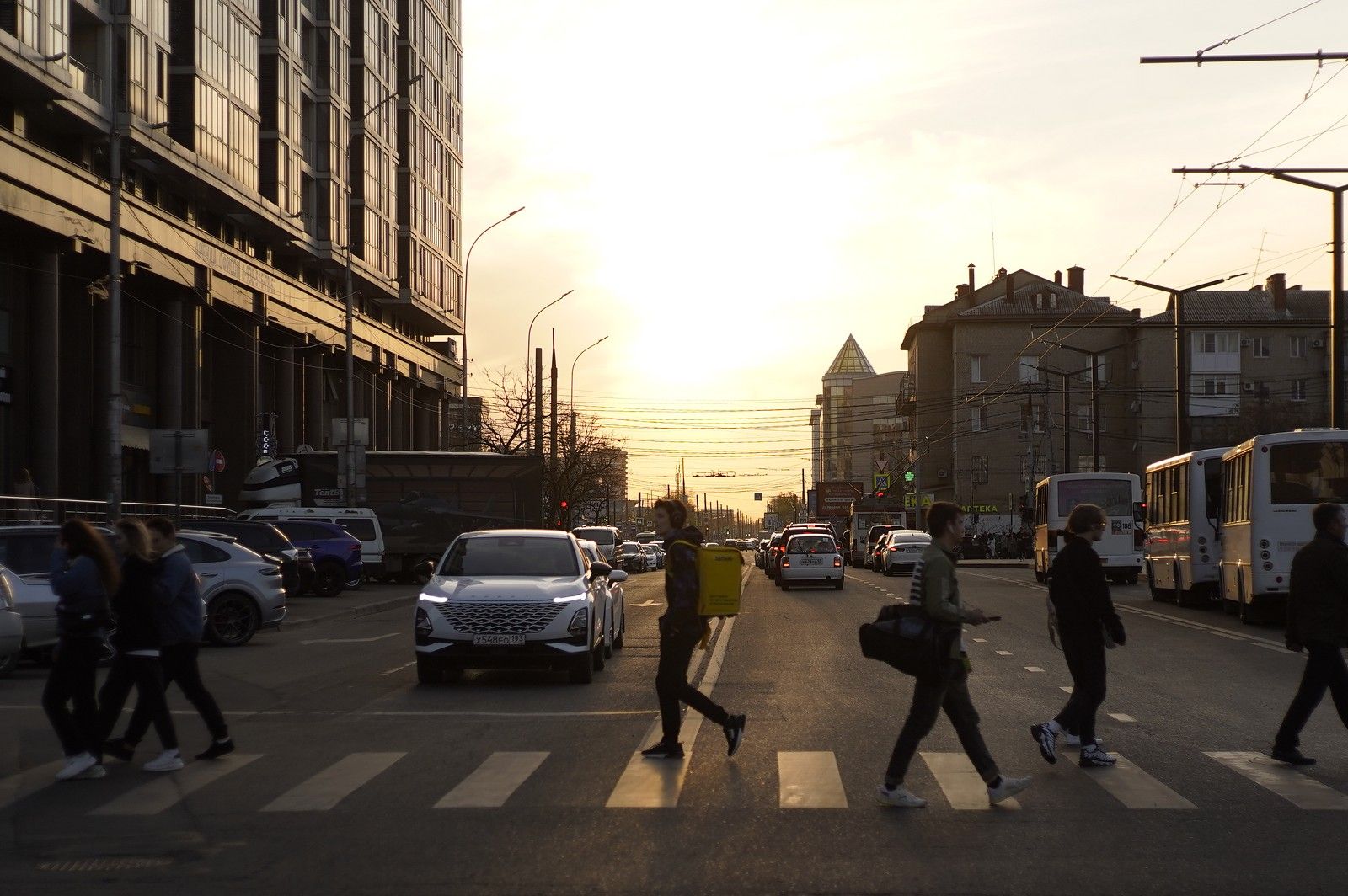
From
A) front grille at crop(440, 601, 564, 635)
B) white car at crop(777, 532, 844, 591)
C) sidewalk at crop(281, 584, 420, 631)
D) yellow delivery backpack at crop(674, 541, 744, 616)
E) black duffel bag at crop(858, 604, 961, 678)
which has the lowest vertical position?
sidewalk at crop(281, 584, 420, 631)

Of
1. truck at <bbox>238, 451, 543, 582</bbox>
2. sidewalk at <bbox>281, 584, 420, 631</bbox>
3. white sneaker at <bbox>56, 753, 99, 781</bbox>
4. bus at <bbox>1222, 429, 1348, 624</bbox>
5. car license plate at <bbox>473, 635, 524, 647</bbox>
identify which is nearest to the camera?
white sneaker at <bbox>56, 753, 99, 781</bbox>

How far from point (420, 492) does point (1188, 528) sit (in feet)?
72.8

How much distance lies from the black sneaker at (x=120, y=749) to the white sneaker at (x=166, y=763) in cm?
30

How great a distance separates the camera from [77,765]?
993 centimetres

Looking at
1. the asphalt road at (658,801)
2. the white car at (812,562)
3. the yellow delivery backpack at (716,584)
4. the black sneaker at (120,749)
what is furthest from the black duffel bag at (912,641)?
the white car at (812,562)

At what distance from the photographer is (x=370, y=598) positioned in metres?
35.2

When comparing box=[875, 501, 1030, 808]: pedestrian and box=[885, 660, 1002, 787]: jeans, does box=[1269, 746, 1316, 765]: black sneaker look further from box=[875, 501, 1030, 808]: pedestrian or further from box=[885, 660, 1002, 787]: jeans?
box=[885, 660, 1002, 787]: jeans

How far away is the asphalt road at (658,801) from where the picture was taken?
693 centimetres

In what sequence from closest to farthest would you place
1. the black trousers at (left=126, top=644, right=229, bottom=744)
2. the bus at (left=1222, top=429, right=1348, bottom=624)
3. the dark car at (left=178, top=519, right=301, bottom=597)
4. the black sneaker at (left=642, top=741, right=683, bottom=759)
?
the black trousers at (left=126, top=644, right=229, bottom=744) < the black sneaker at (left=642, top=741, right=683, bottom=759) < the bus at (left=1222, top=429, right=1348, bottom=624) < the dark car at (left=178, top=519, right=301, bottom=597)

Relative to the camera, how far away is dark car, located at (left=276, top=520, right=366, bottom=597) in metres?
35.4

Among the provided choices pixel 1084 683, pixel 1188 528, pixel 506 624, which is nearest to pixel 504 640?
pixel 506 624

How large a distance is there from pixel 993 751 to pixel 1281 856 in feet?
12.1

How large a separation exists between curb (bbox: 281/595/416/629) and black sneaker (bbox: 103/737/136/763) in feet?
51.0

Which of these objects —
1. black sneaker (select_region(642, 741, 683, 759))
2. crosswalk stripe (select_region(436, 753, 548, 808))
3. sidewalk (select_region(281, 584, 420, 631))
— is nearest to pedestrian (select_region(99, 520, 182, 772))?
crosswalk stripe (select_region(436, 753, 548, 808))
